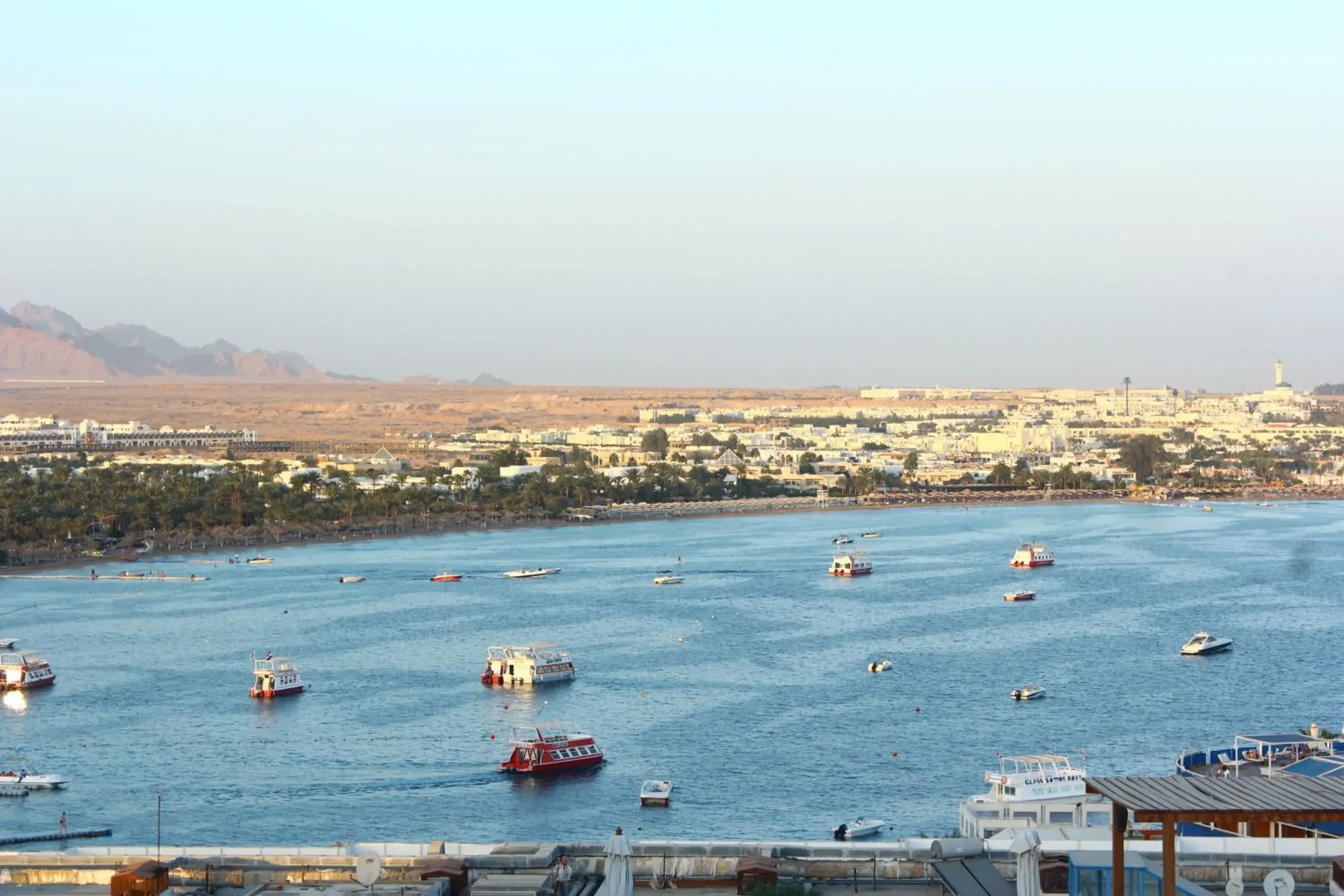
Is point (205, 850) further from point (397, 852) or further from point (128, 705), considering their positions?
point (128, 705)

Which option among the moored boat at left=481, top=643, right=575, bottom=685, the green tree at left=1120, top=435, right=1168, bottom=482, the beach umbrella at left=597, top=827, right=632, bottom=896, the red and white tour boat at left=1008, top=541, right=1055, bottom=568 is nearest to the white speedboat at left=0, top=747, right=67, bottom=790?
the moored boat at left=481, top=643, right=575, bottom=685

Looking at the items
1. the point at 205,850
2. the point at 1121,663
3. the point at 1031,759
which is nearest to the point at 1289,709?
the point at 1121,663

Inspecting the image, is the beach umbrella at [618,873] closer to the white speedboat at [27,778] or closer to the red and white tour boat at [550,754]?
the red and white tour boat at [550,754]

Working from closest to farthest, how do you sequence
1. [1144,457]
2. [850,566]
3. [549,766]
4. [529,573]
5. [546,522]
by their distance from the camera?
[549,766] < [850,566] < [529,573] < [546,522] < [1144,457]

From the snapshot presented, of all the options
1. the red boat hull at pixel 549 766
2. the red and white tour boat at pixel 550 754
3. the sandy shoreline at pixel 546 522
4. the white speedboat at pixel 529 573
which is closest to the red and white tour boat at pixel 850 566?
the white speedboat at pixel 529 573

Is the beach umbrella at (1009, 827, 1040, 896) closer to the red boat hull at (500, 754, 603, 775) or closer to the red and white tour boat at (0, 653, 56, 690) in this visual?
the red boat hull at (500, 754, 603, 775)

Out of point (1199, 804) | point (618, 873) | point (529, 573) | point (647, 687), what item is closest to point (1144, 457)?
point (529, 573)

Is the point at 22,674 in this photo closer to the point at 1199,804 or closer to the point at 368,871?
the point at 368,871
